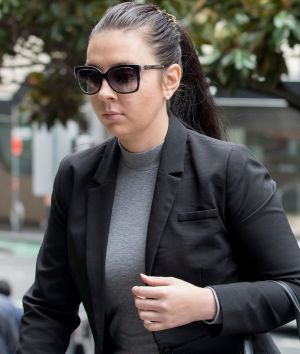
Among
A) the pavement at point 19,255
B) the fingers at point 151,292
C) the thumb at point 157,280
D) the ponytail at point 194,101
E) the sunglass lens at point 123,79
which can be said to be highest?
the sunglass lens at point 123,79

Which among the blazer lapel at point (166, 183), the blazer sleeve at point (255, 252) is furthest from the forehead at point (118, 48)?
the blazer sleeve at point (255, 252)

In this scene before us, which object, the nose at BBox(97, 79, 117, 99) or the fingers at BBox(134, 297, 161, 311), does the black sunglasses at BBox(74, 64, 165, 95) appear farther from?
the fingers at BBox(134, 297, 161, 311)

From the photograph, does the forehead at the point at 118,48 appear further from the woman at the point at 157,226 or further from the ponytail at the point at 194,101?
the ponytail at the point at 194,101

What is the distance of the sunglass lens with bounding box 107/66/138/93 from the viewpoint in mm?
2064

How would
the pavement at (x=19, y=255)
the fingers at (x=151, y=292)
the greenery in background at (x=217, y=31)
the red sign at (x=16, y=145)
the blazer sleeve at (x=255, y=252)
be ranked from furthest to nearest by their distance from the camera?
the red sign at (x=16, y=145), the pavement at (x=19, y=255), the greenery in background at (x=217, y=31), the blazer sleeve at (x=255, y=252), the fingers at (x=151, y=292)

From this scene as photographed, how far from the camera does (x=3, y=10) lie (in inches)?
290

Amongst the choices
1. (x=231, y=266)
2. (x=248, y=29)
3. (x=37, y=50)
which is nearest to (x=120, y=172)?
(x=231, y=266)

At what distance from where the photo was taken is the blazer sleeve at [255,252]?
1.97 metres

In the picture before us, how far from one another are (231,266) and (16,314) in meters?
3.84

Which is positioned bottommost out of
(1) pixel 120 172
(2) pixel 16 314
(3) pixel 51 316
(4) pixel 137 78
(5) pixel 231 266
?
(2) pixel 16 314

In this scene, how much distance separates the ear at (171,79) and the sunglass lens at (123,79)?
11 cm

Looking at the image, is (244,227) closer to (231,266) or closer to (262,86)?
(231,266)

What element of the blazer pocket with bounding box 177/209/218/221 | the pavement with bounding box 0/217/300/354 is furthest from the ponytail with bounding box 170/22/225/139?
the pavement with bounding box 0/217/300/354

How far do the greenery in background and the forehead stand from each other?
288 cm
